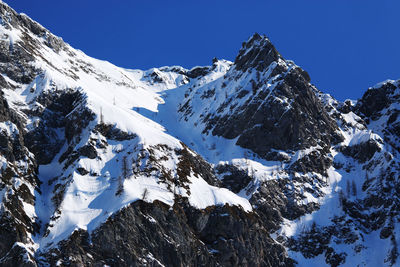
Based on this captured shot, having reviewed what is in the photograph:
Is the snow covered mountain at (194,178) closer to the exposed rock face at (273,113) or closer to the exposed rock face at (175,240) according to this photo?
the exposed rock face at (175,240)

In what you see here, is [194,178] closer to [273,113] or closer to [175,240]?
[175,240]

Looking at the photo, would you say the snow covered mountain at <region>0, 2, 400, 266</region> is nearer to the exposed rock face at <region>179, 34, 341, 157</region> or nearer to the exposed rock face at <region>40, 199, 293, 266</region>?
the exposed rock face at <region>40, 199, 293, 266</region>

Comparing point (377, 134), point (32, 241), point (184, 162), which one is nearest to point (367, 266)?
point (184, 162)

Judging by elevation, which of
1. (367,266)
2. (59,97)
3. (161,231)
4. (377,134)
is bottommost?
(161,231)

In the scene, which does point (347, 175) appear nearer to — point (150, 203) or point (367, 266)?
point (367, 266)

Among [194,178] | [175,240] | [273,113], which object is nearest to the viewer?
[175,240]

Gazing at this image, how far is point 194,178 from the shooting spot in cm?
13125

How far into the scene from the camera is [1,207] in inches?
4210

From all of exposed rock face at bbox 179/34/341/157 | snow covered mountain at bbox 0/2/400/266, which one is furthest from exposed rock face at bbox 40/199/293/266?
exposed rock face at bbox 179/34/341/157

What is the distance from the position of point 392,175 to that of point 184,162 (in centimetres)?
5524

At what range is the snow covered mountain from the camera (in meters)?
110

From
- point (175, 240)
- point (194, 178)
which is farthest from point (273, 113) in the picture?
point (175, 240)

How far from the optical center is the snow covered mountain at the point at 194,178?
110 metres

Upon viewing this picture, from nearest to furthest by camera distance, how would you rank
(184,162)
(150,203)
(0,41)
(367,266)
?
(150,203) < (367,266) < (184,162) < (0,41)
